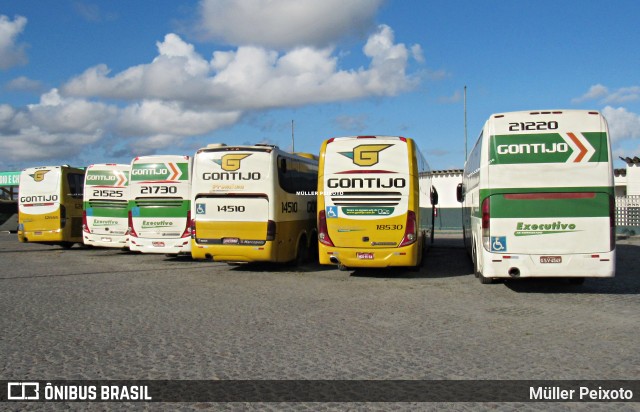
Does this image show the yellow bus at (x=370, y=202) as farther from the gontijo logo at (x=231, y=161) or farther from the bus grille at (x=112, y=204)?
the bus grille at (x=112, y=204)

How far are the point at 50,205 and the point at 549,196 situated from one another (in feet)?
58.7

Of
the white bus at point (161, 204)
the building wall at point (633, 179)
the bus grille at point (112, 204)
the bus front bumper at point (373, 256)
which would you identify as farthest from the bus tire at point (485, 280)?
the building wall at point (633, 179)

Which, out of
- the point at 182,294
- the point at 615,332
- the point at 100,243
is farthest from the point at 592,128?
the point at 100,243

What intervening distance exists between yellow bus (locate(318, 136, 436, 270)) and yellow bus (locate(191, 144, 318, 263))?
1332mm

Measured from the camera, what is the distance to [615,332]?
301 inches

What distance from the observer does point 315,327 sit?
8023 millimetres

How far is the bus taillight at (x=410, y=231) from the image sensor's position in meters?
13.0

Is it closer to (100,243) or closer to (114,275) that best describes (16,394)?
(114,275)

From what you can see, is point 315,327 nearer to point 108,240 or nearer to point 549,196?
point 549,196

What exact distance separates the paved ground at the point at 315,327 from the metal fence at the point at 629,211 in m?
17.9

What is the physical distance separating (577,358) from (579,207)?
14.9ft

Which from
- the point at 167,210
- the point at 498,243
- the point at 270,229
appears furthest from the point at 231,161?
the point at 498,243

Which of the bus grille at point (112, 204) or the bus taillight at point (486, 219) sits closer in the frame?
the bus taillight at point (486, 219)

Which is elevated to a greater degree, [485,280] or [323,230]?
[323,230]
